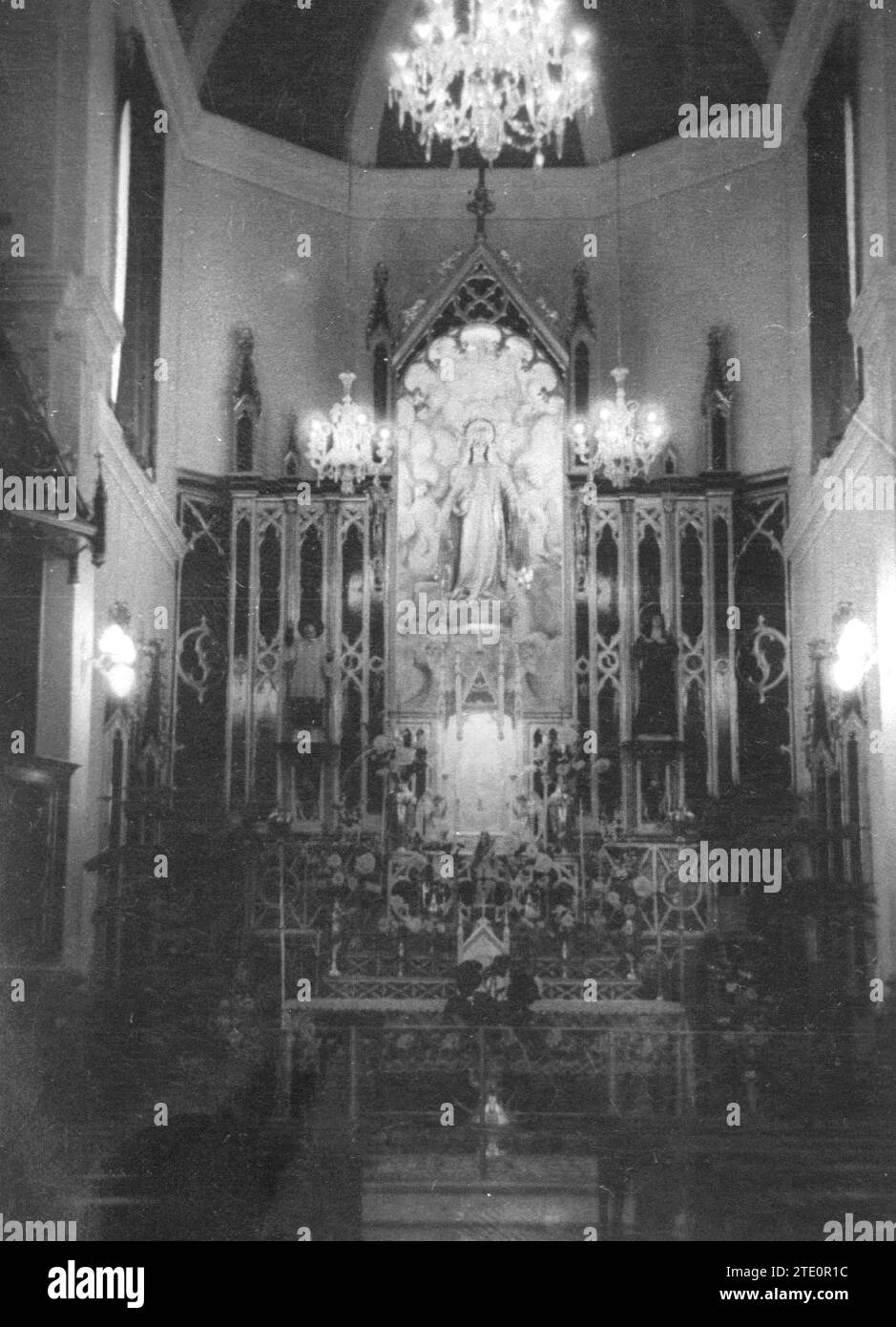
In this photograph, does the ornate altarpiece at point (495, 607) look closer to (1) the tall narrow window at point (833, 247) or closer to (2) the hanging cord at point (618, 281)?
(2) the hanging cord at point (618, 281)

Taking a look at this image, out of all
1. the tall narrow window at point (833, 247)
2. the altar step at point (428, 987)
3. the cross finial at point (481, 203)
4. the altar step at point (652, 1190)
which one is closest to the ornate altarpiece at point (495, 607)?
the cross finial at point (481, 203)

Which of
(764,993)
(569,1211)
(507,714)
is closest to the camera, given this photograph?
(569,1211)

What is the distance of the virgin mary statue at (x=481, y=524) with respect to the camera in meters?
A: 8.38

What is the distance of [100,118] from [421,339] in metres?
2.05

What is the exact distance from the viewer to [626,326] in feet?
28.0

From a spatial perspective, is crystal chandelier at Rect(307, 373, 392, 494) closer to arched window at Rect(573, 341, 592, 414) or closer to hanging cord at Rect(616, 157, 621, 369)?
arched window at Rect(573, 341, 592, 414)

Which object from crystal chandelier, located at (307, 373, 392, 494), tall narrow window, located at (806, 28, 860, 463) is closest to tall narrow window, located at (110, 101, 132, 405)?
crystal chandelier, located at (307, 373, 392, 494)

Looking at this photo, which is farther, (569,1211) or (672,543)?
(672,543)

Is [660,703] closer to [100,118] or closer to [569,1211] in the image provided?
[569,1211]

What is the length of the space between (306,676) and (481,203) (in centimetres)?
275

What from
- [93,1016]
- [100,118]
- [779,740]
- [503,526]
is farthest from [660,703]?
[100,118]

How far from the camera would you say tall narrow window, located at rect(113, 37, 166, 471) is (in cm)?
800

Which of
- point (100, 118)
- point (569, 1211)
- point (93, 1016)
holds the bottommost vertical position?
point (569, 1211)

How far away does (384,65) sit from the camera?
8391 millimetres
